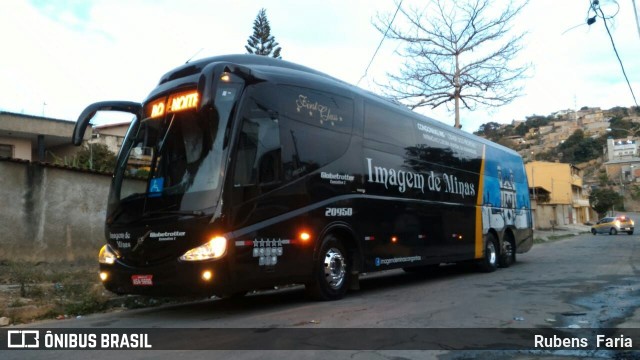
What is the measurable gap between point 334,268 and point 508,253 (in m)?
8.93

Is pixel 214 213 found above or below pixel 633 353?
above

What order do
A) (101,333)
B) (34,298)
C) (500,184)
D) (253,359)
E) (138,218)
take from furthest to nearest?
(500,184) → (34,298) → (138,218) → (101,333) → (253,359)

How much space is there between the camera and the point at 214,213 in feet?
21.6

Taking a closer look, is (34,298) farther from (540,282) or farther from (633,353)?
(540,282)

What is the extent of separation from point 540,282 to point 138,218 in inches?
333

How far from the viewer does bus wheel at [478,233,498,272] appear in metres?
13.8

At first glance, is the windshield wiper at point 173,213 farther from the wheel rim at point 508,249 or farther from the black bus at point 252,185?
the wheel rim at point 508,249

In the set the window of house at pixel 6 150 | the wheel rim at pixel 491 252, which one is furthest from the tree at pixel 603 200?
the window of house at pixel 6 150

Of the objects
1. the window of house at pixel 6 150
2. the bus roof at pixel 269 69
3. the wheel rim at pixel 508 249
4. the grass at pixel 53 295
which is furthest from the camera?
the window of house at pixel 6 150

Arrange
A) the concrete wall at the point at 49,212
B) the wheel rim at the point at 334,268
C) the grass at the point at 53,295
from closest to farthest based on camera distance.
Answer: the grass at the point at 53,295, the wheel rim at the point at 334,268, the concrete wall at the point at 49,212

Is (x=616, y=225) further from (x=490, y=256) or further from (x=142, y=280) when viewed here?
(x=142, y=280)

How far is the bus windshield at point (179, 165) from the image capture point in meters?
6.72

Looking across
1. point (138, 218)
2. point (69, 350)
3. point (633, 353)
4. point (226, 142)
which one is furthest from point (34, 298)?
point (633, 353)

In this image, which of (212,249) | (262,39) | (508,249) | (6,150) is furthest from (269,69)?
(262,39)
